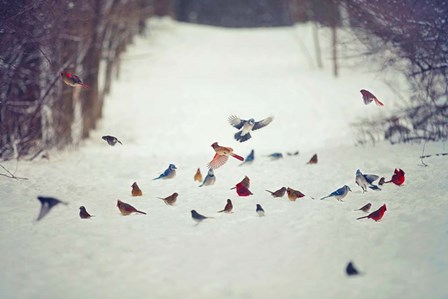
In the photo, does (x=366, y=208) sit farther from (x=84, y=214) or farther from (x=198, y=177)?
(x=84, y=214)

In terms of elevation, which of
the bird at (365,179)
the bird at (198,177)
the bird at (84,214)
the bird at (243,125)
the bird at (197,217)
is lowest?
the bird at (198,177)

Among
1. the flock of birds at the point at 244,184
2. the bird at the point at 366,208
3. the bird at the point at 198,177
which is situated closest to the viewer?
the bird at the point at 366,208

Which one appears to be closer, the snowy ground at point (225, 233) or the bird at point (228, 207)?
the snowy ground at point (225, 233)

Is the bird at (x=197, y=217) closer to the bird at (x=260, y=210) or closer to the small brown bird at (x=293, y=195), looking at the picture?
the bird at (x=260, y=210)

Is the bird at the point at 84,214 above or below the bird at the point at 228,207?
below

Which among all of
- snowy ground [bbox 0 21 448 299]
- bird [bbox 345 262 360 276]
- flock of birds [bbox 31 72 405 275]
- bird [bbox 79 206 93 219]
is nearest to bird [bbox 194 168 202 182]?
snowy ground [bbox 0 21 448 299]

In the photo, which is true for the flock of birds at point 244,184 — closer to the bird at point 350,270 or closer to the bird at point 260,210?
the bird at point 260,210

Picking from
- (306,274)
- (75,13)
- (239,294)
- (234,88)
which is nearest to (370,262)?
(306,274)

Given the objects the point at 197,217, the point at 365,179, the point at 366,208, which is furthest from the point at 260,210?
the point at 365,179

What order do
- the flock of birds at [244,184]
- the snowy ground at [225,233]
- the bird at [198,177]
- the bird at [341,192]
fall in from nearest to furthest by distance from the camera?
the snowy ground at [225,233]
the flock of birds at [244,184]
the bird at [341,192]
the bird at [198,177]

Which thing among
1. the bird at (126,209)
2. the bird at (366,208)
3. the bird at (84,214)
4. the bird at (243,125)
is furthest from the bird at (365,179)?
the bird at (84,214)

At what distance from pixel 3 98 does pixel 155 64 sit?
16794 millimetres

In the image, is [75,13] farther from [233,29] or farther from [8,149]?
[233,29]

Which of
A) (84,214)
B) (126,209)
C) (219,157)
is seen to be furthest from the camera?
(219,157)
